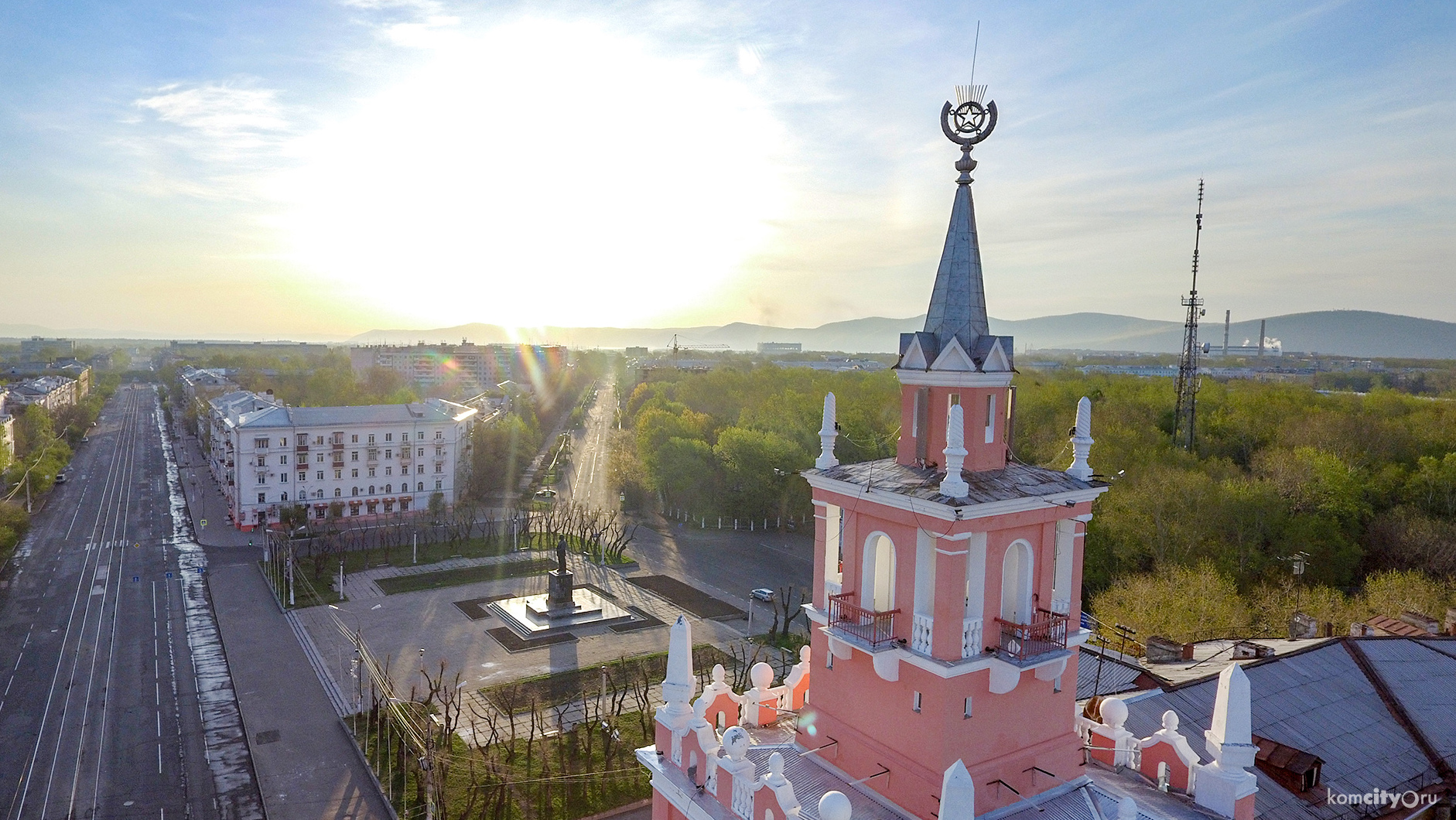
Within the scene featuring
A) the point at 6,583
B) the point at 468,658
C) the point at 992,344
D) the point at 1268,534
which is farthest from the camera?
the point at 6,583

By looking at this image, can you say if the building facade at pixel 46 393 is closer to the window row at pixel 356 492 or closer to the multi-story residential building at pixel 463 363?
the window row at pixel 356 492

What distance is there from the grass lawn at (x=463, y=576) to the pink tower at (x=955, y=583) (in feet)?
127

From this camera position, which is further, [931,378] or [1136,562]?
[1136,562]

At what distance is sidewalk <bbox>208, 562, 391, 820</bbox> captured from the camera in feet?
79.9

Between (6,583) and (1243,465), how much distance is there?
2928 inches

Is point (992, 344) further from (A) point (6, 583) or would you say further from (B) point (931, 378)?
(A) point (6, 583)

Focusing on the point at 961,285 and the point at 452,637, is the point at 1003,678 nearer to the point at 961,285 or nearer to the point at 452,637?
the point at 961,285

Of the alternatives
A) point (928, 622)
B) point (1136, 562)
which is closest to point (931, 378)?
point (928, 622)

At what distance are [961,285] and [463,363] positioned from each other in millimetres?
177497

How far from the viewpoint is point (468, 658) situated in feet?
117

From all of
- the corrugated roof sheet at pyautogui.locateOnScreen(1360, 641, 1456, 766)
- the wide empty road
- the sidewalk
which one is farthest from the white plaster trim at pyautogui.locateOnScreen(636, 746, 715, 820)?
the wide empty road

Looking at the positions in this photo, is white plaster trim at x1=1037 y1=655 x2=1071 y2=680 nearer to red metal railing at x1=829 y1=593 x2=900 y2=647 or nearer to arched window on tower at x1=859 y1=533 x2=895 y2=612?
red metal railing at x1=829 y1=593 x2=900 y2=647

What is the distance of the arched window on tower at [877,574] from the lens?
1163cm

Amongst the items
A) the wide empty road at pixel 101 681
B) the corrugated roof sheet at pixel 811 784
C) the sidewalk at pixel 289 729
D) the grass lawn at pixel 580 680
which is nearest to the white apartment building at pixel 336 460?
the wide empty road at pixel 101 681
